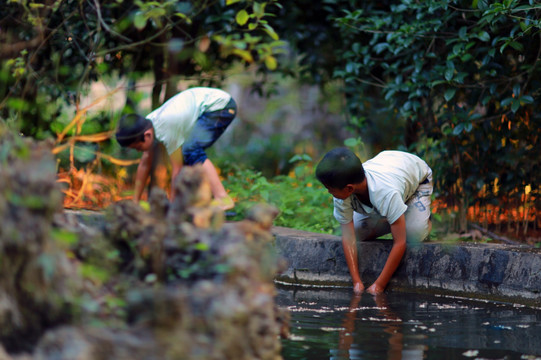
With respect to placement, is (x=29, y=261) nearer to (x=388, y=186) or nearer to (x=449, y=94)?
(x=388, y=186)

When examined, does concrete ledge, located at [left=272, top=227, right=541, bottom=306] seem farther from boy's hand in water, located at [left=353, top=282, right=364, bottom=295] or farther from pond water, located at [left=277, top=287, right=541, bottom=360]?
boy's hand in water, located at [left=353, top=282, right=364, bottom=295]

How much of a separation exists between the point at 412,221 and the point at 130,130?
2.33 meters

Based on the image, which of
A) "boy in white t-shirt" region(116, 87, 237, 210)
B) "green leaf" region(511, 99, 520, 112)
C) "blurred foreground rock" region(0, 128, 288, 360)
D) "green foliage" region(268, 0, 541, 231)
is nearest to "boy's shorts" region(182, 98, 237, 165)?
"boy in white t-shirt" region(116, 87, 237, 210)

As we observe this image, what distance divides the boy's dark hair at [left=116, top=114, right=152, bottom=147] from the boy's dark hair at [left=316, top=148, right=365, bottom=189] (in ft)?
6.37

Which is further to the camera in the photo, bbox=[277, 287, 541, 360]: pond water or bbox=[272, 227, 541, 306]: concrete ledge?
bbox=[272, 227, 541, 306]: concrete ledge

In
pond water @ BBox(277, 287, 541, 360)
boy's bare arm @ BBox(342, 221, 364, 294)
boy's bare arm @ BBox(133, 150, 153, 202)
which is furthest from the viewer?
boy's bare arm @ BBox(133, 150, 153, 202)

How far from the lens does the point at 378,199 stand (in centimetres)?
434

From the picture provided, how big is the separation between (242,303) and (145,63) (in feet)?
22.8

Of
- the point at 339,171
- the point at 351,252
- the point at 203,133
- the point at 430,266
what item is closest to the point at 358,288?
the point at 351,252

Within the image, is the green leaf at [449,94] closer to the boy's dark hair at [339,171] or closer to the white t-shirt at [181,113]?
the boy's dark hair at [339,171]

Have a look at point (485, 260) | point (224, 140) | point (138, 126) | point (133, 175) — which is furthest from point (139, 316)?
point (224, 140)

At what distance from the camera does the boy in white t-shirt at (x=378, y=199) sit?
4.16 meters

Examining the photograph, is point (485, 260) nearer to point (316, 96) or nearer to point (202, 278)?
point (202, 278)

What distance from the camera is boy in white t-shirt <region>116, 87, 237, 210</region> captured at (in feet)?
18.4
